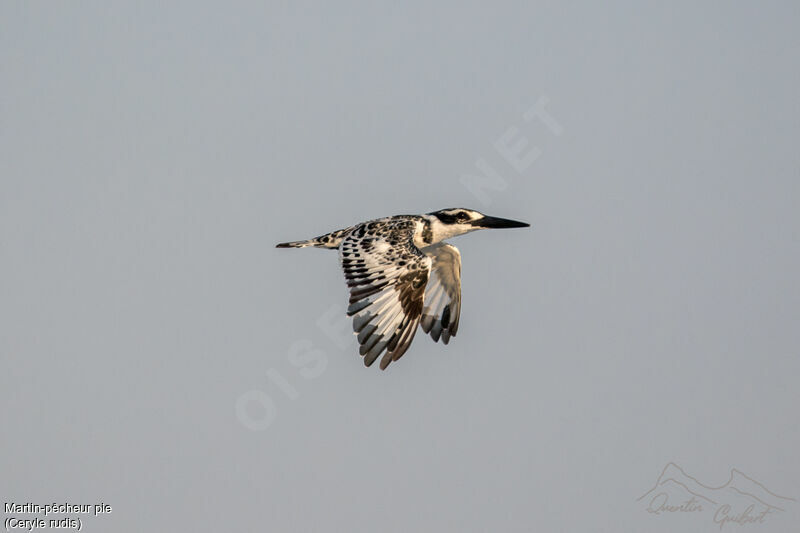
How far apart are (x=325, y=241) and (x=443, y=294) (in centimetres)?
262

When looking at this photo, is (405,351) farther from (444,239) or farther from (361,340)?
(444,239)

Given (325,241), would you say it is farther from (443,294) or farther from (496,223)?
(496,223)

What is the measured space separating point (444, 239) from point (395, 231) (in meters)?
1.98

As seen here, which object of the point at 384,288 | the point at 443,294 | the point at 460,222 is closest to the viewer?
the point at 384,288

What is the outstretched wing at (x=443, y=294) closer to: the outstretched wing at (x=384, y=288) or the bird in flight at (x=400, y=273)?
the bird in flight at (x=400, y=273)

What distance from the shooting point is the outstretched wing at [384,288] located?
59.1 ft

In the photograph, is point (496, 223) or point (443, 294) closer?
point (496, 223)

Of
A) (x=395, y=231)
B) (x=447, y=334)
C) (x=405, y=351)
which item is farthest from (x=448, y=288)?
(x=405, y=351)

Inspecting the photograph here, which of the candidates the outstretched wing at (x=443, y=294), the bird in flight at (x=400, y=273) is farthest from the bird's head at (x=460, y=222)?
Result: the outstretched wing at (x=443, y=294)

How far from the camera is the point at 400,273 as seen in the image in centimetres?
1881

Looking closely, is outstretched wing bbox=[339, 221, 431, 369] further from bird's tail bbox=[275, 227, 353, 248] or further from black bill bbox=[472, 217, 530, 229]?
black bill bbox=[472, 217, 530, 229]

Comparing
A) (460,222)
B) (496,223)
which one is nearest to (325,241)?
(460,222)

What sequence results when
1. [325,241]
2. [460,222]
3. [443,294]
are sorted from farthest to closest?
[443,294]
[460,222]
[325,241]

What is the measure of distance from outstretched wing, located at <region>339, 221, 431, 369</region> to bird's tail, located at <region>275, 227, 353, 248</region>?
89 cm
